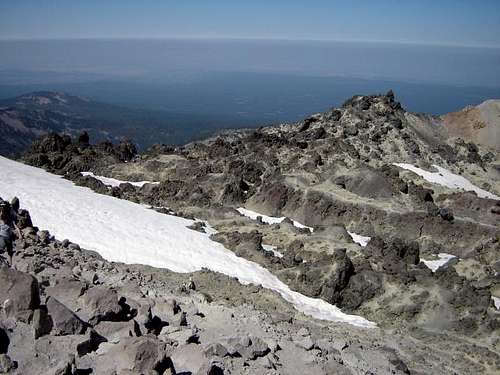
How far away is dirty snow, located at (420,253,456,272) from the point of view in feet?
87.8

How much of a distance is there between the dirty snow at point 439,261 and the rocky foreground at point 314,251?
12.3 inches

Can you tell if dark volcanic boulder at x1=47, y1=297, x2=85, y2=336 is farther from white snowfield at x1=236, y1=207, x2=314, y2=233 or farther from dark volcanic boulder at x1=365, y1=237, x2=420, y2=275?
white snowfield at x1=236, y1=207, x2=314, y2=233

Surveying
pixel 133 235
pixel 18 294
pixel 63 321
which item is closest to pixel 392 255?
pixel 133 235

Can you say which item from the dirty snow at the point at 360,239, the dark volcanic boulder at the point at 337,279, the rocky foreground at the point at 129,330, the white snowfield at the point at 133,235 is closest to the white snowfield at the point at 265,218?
the dirty snow at the point at 360,239

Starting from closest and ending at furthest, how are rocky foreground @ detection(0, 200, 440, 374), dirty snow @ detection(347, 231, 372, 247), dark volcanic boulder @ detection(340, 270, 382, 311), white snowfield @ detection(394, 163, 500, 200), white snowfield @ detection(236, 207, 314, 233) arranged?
rocky foreground @ detection(0, 200, 440, 374) < dark volcanic boulder @ detection(340, 270, 382, 311) < dirty snow @ detection(347, 231, 372, 247) < white snowfield @ detection(236, 207, 314, 233) < white snowfield @ detection(394, 163, 500, 200)

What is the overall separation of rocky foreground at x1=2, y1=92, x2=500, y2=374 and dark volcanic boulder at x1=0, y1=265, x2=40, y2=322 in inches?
7.6

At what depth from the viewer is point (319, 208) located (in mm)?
32281

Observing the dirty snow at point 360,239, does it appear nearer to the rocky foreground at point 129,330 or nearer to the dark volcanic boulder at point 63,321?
the rocky foreground at point 129,330

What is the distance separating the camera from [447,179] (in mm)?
41812

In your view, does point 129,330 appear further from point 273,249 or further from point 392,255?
point 392,255

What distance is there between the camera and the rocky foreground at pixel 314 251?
10.7 meters

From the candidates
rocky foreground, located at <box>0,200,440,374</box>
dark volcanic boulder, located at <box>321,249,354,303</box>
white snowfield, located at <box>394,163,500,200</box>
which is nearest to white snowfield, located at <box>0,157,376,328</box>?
dark volcanic boulder, located at <box>321,249,354,303</box>

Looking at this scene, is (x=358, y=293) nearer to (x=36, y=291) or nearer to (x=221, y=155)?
(x=36, y=291)

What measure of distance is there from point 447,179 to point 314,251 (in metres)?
22.4
